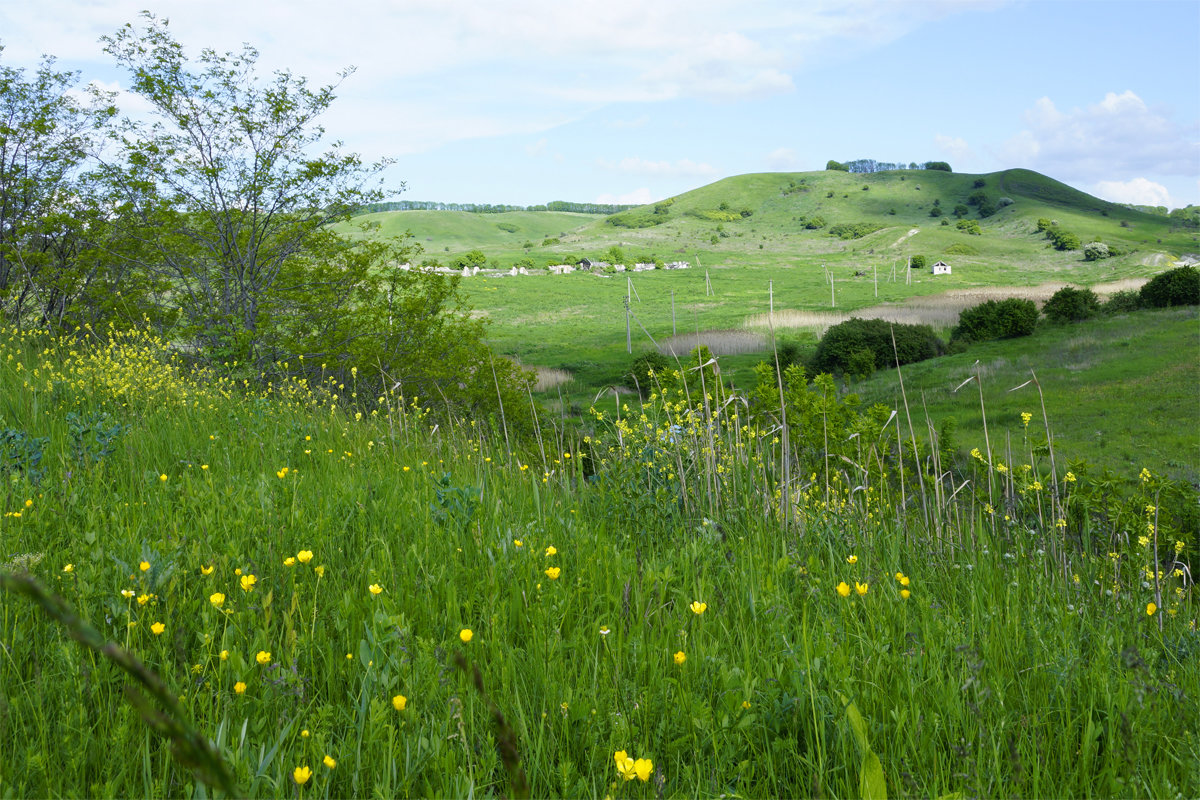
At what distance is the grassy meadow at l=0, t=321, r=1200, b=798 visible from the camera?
69.8 inches

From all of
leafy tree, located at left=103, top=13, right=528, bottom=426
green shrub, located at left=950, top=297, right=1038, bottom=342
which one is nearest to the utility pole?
leafy tree, located at left=103, top=13, right=528, bottom=426

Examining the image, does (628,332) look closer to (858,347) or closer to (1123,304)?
(858,347)

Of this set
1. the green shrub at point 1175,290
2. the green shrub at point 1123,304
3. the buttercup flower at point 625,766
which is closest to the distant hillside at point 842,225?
the green shrub at point 1123,304

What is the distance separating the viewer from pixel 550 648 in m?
2.18

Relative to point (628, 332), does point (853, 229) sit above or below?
above

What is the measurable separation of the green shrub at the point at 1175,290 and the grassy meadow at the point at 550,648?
3275 centimetres

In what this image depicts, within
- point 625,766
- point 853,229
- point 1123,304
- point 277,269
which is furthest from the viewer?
point 853,229

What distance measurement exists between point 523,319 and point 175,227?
152 feet

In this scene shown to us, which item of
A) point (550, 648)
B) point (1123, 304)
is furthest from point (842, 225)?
point (550, 648)

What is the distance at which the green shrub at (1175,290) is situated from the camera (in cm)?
2859

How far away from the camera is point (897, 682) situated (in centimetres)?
209

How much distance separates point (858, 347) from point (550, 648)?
85.4ft

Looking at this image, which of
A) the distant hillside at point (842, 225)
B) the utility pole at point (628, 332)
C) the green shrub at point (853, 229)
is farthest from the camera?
the green shrub at point (853, 229)

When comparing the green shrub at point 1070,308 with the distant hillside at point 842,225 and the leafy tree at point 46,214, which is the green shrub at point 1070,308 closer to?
the leafy tree at point 46,214
